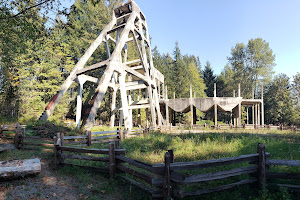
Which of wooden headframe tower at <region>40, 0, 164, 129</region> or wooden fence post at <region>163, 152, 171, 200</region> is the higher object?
wooden headframe tower at <region>40, 0, 164, 129</region>

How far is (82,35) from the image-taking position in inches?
1216

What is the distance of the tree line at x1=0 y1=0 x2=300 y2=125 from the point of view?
816cm

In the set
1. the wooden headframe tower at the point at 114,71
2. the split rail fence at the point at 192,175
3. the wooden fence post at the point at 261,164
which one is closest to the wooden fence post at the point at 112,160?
the split rail fence at the point at 192,175

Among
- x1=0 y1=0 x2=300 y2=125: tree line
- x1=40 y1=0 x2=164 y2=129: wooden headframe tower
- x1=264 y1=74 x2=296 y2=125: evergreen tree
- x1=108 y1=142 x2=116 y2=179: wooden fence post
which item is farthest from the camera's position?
x1=264 y1=74 x2=296 y2=125: evergreen tree

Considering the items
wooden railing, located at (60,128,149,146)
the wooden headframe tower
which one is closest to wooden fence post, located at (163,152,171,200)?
wooden railing, located at (60,128,149,146)

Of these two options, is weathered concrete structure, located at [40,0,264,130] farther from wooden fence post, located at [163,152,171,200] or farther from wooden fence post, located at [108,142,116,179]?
wooden fence post, located at [163,152,171,200]

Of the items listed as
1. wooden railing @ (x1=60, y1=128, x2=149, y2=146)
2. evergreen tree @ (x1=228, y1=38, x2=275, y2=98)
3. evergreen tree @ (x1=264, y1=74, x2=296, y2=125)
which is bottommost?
wooden railing @ (x1=60, y1=128, x2=149, y2=146)

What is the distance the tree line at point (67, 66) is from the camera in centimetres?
816

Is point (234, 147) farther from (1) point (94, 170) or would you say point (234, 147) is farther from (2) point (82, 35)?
(2) point (82, 35)

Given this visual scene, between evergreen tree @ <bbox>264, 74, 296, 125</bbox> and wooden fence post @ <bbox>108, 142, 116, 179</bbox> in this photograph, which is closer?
wooden fence post @ <bbox>108, 142, 116, 179</bbox>

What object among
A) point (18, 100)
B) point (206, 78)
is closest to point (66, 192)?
point (18, 100)

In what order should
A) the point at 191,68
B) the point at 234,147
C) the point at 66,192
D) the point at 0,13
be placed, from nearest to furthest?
1. the point at 66,192
2. the point at 0,13
3. the point at 234,147
4. the point at 191,68

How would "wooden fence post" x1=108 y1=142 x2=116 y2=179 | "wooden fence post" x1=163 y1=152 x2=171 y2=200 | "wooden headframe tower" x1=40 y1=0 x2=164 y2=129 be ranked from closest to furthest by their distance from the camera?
"wooden fence post" x1=163 y1=152 x2=171 y2=200 → "wooden fence post" x1=108 y1=142 x2=116 y2=179 → "wooden headframe tower" x1=40 y1=0 x2=164 y2=129

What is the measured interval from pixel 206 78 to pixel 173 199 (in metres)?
57.7
